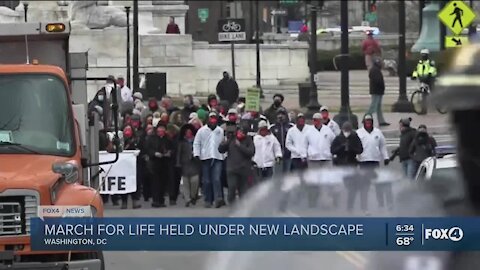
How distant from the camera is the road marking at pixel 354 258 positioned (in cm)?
432

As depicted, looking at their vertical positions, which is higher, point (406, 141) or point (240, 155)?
point (406, 141)

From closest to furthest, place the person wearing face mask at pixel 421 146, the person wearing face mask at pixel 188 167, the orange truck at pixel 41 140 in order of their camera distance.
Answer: the orange truck at pixel 41 140 → the person wearing face mask at pixel 421 146 → the person wearing face mask at pixel 188 167

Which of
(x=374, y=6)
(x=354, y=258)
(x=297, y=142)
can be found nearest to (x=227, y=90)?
(x=297, y=142)

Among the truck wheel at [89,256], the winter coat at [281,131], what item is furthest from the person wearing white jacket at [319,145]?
the truck wheel at [89,256]

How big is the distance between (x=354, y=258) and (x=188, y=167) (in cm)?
1766

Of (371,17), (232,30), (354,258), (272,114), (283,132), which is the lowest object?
(283,132)

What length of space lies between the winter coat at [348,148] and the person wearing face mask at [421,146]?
2.82 feet

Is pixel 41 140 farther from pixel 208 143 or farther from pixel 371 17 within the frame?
pixel 371 17

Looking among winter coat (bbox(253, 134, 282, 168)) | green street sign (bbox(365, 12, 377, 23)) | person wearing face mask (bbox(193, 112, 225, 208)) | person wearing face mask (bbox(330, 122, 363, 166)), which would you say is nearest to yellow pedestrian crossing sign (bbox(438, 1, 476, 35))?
person wearing face mask (bbox(330, 122, 363, 166))

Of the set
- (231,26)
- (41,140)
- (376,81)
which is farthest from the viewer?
(376,81)

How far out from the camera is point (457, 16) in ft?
88.6

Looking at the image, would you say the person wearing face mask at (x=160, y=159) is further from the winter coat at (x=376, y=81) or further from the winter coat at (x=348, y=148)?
the winter coat at (x=376, y=81)

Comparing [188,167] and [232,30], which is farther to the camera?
[232,30]

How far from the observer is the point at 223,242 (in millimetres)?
5262
